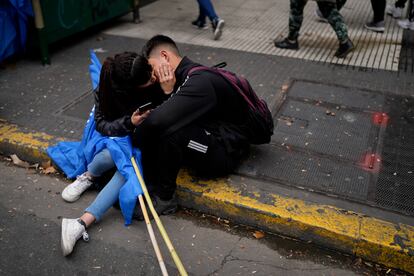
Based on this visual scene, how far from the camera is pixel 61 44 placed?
5773 mm

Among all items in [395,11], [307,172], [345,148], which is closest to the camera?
[307,172]

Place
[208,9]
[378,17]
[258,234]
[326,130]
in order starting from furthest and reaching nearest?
[378,17] < [208,9] < [326,130] < [258,234]

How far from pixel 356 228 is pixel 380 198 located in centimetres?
42

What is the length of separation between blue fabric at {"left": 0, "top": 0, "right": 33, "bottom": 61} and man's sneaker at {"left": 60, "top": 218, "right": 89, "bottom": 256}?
9.76 ft

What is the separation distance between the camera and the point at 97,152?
3004mm

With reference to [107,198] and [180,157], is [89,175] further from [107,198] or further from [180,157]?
[180,157]

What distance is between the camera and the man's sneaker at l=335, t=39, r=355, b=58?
5230 millimetres

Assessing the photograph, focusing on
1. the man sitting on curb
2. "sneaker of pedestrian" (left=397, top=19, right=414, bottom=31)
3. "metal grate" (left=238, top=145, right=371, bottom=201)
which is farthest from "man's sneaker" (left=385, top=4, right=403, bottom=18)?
the man sitting on curb

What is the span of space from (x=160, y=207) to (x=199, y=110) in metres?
0.73

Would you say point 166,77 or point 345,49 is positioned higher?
point 166,77

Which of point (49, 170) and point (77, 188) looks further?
point (49, 170)

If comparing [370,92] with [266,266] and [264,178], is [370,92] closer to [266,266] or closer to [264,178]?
[264,178]

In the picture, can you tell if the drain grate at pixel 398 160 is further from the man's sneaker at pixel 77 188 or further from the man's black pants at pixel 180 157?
the man's sneaker at pixel 77 188

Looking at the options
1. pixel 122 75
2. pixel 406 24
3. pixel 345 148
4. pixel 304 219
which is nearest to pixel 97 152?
pixel 122 75
